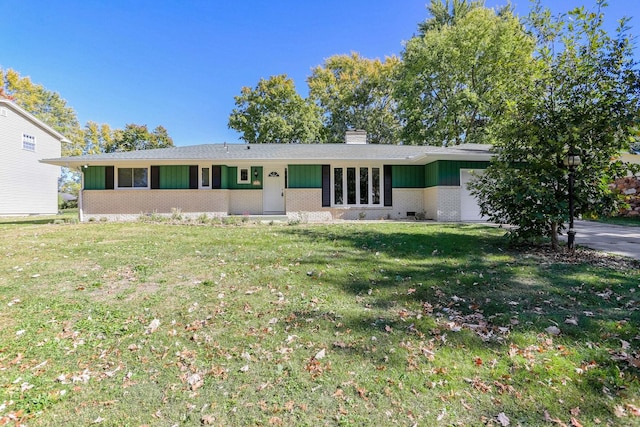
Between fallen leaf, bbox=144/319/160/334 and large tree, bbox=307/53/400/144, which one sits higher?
large tree, bbox=307/53/400/144

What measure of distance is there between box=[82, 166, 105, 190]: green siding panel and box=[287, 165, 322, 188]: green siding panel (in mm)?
8516

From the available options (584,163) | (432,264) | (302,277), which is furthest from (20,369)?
(584,163)

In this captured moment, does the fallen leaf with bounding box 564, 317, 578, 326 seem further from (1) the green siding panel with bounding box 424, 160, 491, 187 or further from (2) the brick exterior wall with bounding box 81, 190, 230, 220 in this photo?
(2) the brick exterior wall with bounding box 81, 190, 230, 220

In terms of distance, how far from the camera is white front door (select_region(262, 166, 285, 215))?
52.6 ft

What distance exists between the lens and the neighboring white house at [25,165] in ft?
62.7

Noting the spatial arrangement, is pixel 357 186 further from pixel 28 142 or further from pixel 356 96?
pixel 28 142

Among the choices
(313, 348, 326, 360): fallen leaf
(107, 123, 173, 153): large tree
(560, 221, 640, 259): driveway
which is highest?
(107, 123, 173, 153): large tree

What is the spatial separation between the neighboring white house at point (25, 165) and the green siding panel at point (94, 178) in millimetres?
8477

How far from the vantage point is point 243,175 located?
15.9 meters

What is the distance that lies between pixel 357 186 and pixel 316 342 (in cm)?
1236

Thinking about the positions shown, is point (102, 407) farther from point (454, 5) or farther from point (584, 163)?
point (454, 5)

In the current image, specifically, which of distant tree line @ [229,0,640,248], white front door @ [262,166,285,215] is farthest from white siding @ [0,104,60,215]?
distant tree line @ [229,0,640,248]

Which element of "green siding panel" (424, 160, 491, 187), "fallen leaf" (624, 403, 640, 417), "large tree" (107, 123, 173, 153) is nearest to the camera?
"fallen leaf" (624, 403, 640, 417)

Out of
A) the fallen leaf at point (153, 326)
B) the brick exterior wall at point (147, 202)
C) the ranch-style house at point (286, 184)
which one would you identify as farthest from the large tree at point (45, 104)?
the fallen leaf at point (153, 326)
